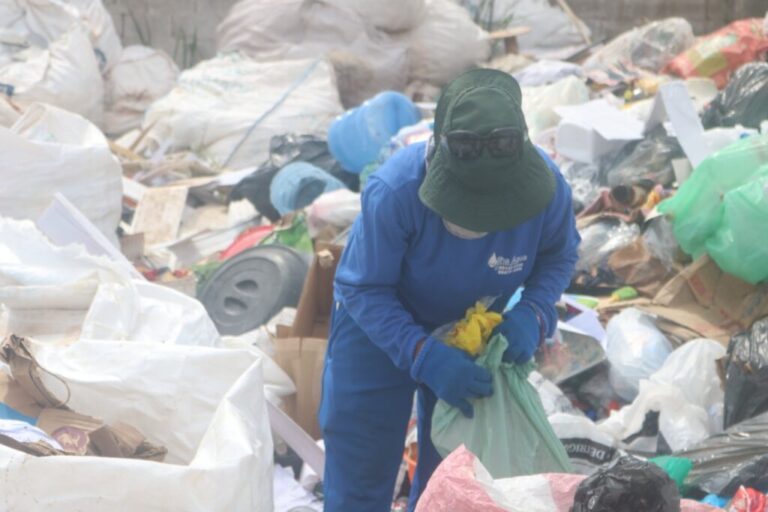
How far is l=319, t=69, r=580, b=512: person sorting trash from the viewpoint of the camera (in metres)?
2.31

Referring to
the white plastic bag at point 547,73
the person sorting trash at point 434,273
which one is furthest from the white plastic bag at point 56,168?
the white plastic bag at point 547,73

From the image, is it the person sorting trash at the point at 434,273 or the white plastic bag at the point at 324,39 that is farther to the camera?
the white plastic bag at the point at 324,39

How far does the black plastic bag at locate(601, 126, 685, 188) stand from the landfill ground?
0.5 inches

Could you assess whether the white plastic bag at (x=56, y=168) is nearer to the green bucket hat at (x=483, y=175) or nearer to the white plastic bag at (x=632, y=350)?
the white plastic bag at (x=632, y=350)

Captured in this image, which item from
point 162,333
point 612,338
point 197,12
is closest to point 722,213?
point 612,338

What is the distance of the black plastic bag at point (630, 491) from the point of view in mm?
1744

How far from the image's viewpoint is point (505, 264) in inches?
101

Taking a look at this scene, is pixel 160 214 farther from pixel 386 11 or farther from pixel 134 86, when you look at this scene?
pixel 386 11

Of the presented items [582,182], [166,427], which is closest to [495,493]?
[166,427]

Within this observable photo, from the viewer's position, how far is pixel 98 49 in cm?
777

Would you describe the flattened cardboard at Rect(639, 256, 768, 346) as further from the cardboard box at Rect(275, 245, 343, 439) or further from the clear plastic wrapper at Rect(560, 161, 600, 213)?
the cardboard box at Rect(275, 245, 343, 439)

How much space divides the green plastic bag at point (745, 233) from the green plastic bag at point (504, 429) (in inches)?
57.5

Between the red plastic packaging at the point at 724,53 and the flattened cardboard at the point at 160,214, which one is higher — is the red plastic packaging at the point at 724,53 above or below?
above

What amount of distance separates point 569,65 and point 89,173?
3589 millimetres
